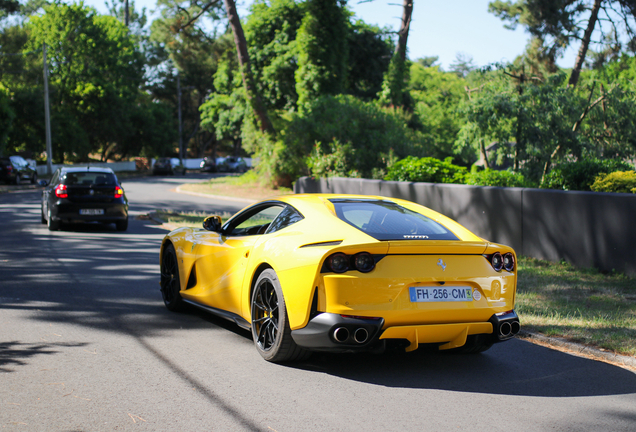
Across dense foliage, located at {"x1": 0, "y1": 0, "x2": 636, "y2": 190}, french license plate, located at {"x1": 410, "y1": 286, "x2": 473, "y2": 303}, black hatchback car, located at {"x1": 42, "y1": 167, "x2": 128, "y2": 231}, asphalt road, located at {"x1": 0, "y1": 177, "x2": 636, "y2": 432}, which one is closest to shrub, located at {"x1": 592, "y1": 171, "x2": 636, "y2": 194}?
dense foliage, located at {"x1": 0, "y1": 0, "x2": 636, "y2": 190}

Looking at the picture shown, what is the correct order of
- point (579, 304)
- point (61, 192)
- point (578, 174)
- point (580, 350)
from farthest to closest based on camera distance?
point (61, 192), point (578, 174), point (579, 304), point (580, 350)

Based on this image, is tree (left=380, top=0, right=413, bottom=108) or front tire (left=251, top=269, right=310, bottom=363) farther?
tree (left=380, top=0, right=413, bottom=108)

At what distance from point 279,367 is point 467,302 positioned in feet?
5.17

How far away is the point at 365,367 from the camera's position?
17.0ft

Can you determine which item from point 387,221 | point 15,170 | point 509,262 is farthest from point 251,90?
point 509,262

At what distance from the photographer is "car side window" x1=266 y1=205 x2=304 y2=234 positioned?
545 centimetres

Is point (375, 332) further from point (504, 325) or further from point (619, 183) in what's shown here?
point (619, 183)

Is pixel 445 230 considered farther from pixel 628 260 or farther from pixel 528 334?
pixel 628 260

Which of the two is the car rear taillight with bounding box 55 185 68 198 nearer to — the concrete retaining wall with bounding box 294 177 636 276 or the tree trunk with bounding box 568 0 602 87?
the concrete retaining wall with bounding box 294 177 636 276

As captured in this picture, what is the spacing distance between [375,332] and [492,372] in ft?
4.02

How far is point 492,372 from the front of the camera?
5.11 m

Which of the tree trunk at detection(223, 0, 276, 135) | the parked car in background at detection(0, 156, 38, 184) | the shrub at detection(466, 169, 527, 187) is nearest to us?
the shrub at detection(466, 169, 527, 187)

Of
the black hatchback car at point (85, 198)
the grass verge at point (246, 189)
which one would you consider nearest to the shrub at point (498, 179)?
the black hatchback car at point (85, 198)

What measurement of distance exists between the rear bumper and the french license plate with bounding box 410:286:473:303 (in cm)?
19
